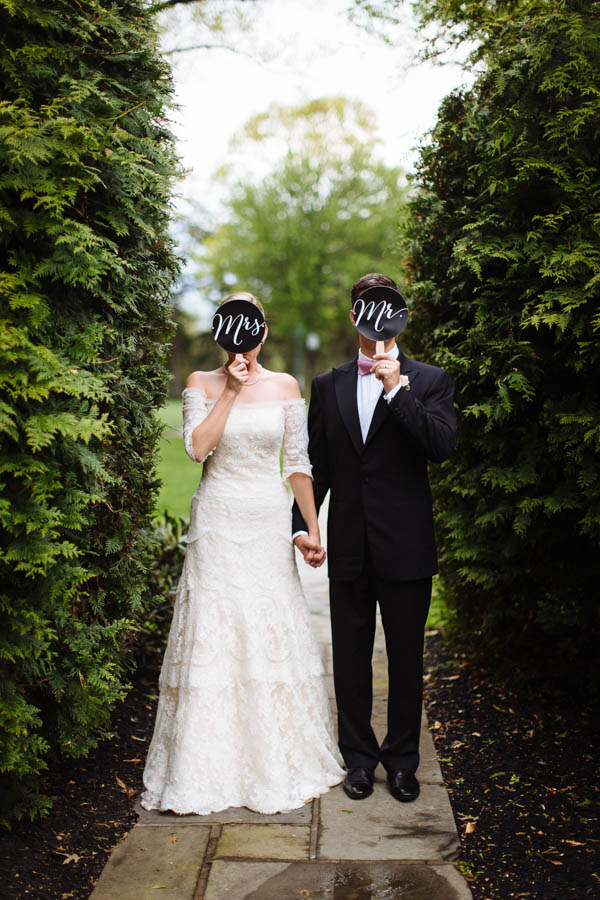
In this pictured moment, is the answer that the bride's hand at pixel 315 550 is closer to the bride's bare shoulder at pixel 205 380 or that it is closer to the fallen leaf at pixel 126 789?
the bride's bare shoulder at pixel 205 380

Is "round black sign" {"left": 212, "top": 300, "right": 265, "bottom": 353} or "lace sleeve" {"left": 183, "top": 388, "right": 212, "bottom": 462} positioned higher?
"round black sign" {"left": 212, "top": 300, "right": 265, "bottom": 353}

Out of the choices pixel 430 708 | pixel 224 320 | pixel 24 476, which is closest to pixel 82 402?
pixel 24 476

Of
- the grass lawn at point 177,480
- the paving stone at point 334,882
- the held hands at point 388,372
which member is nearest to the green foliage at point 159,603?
the paving stone at point 334,882

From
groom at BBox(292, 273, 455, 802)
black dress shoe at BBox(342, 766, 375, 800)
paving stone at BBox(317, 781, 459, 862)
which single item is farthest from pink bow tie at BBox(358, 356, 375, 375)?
paving stone at BBox(317, 781, 459, 862)

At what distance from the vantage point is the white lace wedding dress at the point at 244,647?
3.74m

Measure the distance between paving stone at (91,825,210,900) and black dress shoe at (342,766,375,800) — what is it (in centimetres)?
74

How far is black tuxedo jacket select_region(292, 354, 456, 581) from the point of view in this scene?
372cm

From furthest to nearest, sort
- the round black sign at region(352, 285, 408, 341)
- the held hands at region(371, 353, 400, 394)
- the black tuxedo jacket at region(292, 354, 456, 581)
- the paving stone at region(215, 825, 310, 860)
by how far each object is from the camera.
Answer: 1. the black tuxedo jacket at region(292, 354, 456, 581)
2. the round black sign at region(352, 285, 408, 341)
3. the held hands at region(371, 353, 400, 394)
4. the paving stone at region(215, 825, 310, 860)

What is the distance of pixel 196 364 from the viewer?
146ft

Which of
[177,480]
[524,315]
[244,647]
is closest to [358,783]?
[244,647]

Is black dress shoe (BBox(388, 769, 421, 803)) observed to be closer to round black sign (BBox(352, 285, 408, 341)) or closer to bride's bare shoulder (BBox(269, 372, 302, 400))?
bride's bare shoulder (BBox(269, 372, 302, 400))

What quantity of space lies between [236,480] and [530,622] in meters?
2.33

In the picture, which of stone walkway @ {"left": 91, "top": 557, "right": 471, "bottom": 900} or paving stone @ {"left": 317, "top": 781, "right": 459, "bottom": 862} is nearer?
stone walkway @ {"left": 91, "top": 557, "right": 471, "bottom": 900}

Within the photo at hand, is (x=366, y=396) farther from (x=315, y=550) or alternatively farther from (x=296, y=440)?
(x=315, y=550)
